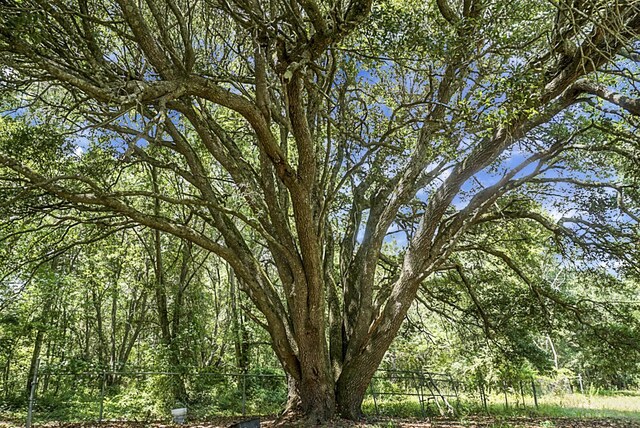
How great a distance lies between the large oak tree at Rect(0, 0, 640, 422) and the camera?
4.02 m

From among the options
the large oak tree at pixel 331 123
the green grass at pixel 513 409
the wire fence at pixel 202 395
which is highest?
the large oak tree at pixel 331 123

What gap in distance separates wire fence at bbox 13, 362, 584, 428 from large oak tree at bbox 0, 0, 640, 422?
3478 mm

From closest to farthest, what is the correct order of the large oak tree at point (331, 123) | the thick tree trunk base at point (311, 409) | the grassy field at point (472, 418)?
the large oak tree at point (331, 123)
the thick tree trunk base at point (311, 409)
the grassy field at point (472, 418)

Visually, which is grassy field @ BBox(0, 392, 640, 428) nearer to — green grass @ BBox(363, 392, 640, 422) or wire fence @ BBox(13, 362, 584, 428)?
green grass @ BBox(363, 392, 640, 422)

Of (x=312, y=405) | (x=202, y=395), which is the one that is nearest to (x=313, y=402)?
(x=312, y=405)

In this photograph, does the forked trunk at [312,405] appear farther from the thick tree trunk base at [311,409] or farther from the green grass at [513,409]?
the green grass at [513,409]

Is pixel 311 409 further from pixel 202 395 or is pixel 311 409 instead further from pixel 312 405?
pixel 202 395

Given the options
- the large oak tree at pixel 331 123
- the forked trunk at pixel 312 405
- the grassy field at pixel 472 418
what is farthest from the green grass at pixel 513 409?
the large oak tree at pixel 331 123

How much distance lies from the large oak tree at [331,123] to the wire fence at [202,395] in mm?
3478

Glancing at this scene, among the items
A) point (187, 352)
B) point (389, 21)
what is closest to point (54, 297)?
point (187, 352)

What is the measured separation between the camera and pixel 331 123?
5992 millimetres

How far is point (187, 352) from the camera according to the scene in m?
10.4

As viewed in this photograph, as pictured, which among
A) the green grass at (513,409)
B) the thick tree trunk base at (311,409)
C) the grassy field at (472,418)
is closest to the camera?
the thick tree trunk base at (311,409)

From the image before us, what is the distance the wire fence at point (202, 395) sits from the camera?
8.92 meters
